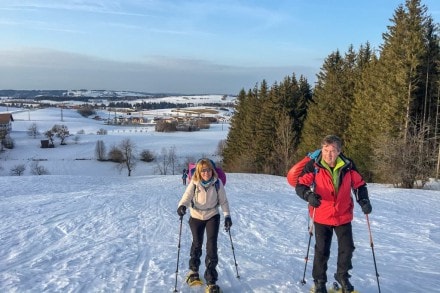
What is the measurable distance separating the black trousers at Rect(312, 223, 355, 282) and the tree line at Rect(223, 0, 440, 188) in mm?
19481

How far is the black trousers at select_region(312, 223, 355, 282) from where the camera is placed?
17.5ft

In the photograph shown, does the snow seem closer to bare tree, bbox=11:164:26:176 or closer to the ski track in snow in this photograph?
the ski track in snow

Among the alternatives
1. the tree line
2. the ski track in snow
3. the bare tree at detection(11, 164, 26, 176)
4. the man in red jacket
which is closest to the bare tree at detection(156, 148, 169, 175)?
the bare tree at detection(11, 164, 26, 176)

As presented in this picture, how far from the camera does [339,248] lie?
5445mm

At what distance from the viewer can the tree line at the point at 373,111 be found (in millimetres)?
23891

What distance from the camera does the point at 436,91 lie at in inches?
1162

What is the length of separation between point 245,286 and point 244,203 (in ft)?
32.6

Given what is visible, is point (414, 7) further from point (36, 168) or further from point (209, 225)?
point (36, 168)

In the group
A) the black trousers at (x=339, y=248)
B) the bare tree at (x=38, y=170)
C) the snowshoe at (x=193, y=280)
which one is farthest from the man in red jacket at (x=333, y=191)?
the bare tree at (x=38, y=170)

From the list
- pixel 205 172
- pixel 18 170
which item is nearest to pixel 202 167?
pixel 205 172

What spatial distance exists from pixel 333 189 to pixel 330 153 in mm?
492

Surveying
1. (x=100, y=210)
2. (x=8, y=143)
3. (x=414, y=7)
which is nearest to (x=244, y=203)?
(x=100, y=210)

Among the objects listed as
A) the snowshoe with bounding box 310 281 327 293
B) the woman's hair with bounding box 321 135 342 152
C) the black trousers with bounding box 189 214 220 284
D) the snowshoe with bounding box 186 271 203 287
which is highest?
the woman's hair with bounding box 321 135 342 152

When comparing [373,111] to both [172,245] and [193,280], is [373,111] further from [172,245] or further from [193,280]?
[193,280]
